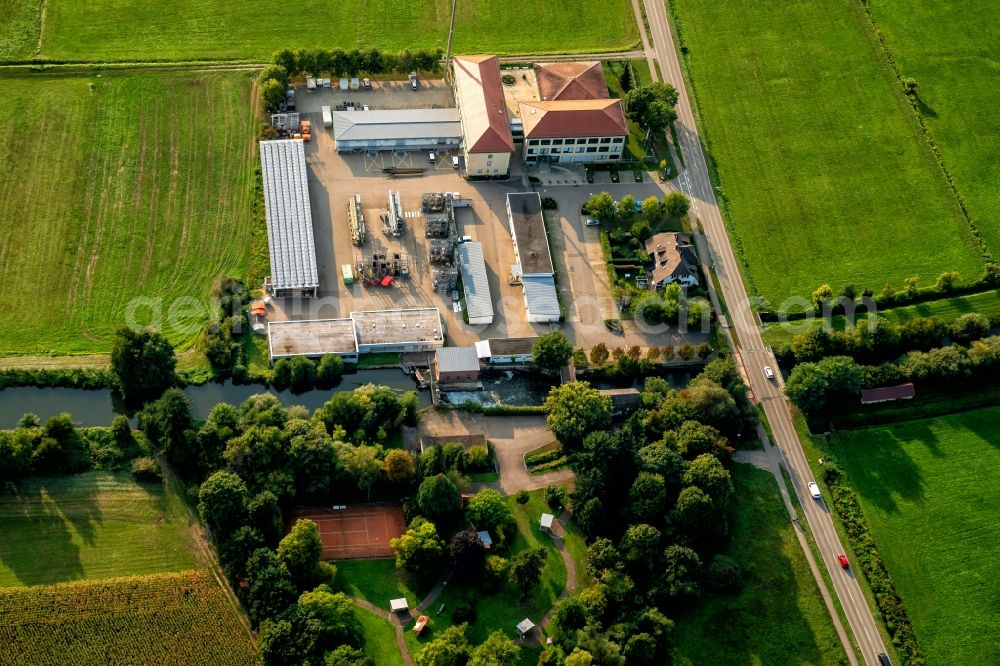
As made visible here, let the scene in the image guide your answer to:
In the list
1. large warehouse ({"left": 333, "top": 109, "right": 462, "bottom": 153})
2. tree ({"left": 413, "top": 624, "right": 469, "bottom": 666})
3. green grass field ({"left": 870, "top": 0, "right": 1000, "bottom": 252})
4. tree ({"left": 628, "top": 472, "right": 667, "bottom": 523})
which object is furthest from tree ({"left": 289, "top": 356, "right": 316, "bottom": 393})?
green grass field ({"left": 870, "top": 0, "right": 1000, "bottom": 252})

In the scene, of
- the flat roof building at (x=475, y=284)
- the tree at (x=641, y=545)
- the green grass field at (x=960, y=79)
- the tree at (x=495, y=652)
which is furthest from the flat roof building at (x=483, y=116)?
the tree at (x=495, y=652)

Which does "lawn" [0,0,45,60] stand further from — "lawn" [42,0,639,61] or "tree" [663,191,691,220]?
"tree" [663,191,691,220]

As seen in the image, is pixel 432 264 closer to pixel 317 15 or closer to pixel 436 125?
pixel 436 125

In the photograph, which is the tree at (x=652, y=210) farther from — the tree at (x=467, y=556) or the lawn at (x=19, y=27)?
the lawn at (x=19, y=27)

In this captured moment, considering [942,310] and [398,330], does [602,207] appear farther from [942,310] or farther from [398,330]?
[942,310]

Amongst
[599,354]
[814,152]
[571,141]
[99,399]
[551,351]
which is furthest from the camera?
[814,152]

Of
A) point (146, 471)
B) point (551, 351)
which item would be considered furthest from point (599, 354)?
point (146, 471)
